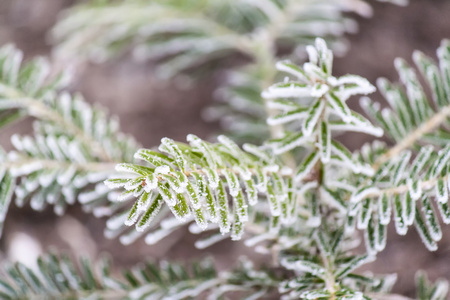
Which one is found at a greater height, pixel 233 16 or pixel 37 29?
pixel 37 29

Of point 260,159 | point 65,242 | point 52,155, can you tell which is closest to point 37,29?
point 65,242

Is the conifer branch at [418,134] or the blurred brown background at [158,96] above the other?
the blurred brown background at [158,96]

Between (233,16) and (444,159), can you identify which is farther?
(233,16)

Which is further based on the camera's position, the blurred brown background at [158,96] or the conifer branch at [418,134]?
the blurred brown background at [158,96]

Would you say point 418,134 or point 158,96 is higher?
point 158,96

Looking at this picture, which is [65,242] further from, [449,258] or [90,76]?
[449,258]

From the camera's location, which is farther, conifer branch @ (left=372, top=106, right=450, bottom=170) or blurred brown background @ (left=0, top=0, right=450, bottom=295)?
blurred brown background @ (left=0, top=0, right=450, bottom=295)

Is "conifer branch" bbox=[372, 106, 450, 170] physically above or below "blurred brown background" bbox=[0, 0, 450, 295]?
below

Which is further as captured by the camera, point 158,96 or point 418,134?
point 158,96
